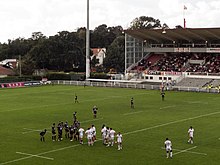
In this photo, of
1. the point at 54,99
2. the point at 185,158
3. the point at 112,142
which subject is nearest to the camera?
the point at 185,158

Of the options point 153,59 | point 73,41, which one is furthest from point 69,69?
point 153,59

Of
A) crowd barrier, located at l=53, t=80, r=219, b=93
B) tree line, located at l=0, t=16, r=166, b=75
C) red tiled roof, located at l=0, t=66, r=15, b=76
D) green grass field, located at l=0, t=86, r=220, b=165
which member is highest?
tree line, located at l=0, t=16, r=166, b=75

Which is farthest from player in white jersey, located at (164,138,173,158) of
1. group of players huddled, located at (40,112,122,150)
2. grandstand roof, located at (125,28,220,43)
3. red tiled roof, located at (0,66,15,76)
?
red tiled roof, located at (0,66,15,76)

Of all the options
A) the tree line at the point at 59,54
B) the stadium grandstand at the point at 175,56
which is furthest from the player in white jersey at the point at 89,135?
the tree line at the point at 59,54

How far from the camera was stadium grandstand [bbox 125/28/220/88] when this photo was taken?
77.2m

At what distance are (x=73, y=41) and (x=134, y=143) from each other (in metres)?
88.1

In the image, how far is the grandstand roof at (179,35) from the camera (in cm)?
7712

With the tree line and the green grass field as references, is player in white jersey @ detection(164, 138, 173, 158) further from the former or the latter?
the tree line

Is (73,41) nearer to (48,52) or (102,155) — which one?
(48,52)

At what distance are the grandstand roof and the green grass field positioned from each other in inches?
644

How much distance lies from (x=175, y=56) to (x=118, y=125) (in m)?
53.8

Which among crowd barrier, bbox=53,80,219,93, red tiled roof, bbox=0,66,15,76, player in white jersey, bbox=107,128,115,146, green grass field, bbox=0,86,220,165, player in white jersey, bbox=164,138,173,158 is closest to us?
player in white jersey, bbox=164,138,173,158

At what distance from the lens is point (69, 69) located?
372ft

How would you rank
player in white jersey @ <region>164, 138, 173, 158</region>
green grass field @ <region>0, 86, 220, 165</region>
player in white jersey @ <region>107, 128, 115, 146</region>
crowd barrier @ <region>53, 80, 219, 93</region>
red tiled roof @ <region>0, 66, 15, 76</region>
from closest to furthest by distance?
1. player in white jersey @ <region>164, 138, 173, 158</region>
2. green grass field @ <region>0, 86, 220, 165</region>
3. player in white jersey @ <region>107, 128, 115, 146</region>
4. crowd barrier @ <region>53, 80, 219, 93</region>
5. red tiled roof @ <region>0, 66, 15, 76</region>
